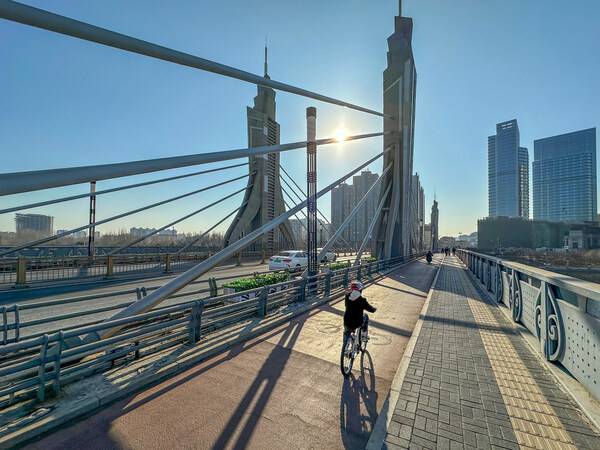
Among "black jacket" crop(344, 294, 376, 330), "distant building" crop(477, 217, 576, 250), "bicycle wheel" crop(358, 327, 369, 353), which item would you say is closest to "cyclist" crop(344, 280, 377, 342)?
"black jacket" crop(344, 294, 376, 330)

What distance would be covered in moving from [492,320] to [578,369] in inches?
159

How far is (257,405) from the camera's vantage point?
3920 millimetres

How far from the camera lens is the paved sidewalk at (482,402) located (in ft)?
10.7

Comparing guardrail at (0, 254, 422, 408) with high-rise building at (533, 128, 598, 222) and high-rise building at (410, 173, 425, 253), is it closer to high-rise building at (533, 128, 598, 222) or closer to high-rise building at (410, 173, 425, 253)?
high-rise building at (410, 173, 425, 253)

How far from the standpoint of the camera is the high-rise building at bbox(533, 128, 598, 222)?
410 feet

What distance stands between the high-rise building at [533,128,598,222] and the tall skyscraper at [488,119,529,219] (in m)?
11.2

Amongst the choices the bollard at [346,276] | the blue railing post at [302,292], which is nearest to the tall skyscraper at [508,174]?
the bollard at [346,276]

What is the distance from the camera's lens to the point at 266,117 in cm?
3550

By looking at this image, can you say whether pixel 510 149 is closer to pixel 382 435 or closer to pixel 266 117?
pixel 266 117

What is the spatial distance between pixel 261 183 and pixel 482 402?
32831 millimetres

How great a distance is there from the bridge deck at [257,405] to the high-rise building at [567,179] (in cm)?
16037

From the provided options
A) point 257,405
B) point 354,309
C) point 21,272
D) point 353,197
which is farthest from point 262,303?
point 353,197

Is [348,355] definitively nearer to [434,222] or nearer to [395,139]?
[395,139]

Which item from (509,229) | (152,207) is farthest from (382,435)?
(509,229)
